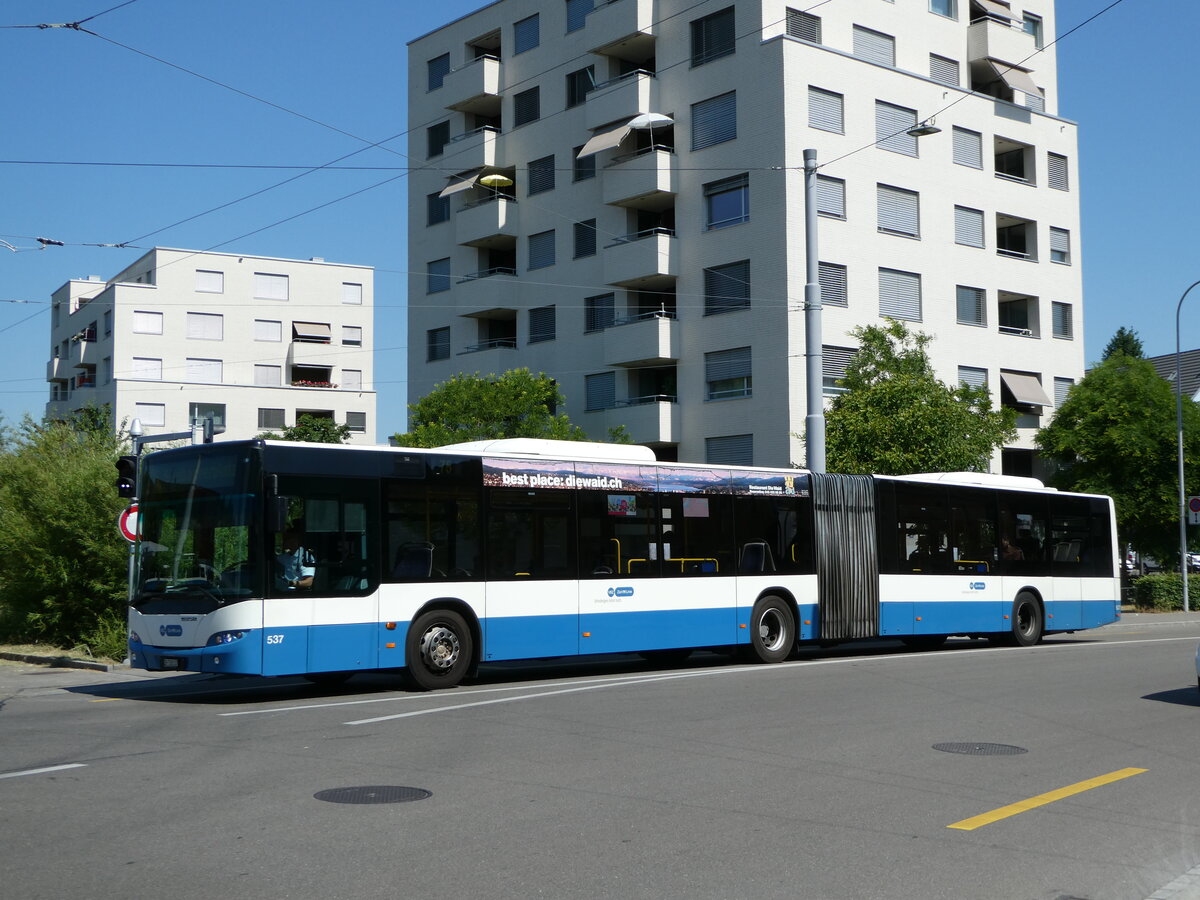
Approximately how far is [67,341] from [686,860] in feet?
266

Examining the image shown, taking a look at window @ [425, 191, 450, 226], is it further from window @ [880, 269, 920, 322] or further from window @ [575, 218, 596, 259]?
window @ [880, 269, 920, 322]

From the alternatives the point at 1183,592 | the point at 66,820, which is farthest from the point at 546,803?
the point at 1183,592

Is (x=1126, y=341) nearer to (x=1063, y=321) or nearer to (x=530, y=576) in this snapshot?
(x=1063, y=321)

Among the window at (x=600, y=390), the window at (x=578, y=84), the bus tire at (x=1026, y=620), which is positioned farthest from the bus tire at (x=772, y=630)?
the window at (x=578, y=84)

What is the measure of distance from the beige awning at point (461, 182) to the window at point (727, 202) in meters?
9.89

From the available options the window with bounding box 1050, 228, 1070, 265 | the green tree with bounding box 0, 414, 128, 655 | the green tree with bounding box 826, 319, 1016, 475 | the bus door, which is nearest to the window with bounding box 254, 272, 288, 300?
the window with bounding box 1050, 228, 1070, 265

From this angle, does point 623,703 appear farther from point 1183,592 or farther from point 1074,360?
point 1074,360

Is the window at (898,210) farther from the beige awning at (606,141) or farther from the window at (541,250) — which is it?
the window at (541,250)

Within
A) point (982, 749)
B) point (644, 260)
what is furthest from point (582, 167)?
point (982, 749)

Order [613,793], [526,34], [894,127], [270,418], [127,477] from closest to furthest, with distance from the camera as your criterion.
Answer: [613,793] < [127,477] < [894,127] < [526,34] < [270,418]

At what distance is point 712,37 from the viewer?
42344mm

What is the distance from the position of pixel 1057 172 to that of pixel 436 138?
23.3 meters

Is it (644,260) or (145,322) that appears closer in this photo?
(644,260)

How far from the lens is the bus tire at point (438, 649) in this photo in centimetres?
1538
